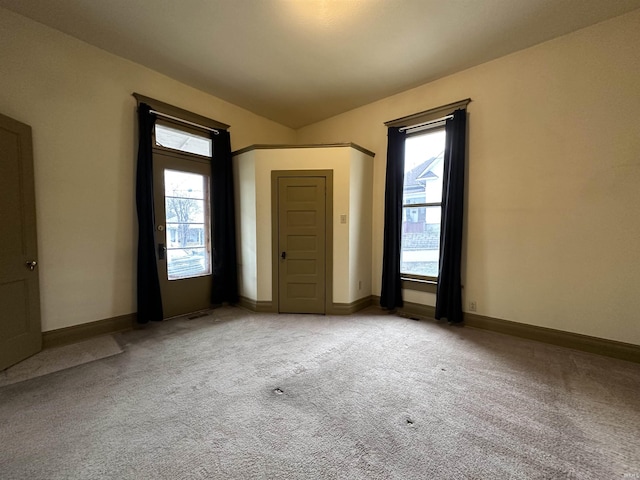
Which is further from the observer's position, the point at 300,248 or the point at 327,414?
the point at 300,248

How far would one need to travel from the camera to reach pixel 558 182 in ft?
9.57

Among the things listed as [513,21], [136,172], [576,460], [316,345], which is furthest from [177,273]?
[513,21]

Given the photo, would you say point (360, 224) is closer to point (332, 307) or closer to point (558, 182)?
point (332, 307)

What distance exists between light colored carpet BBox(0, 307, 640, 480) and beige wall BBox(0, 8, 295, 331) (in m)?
0.95

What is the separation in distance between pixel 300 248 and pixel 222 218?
4.53 feet

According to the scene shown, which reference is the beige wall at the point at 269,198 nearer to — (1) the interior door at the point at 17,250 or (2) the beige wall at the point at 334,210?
(2) the beige wall at the point at 334,210

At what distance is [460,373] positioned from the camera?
7.81 ft

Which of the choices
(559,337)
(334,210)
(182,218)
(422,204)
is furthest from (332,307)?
(559,337)

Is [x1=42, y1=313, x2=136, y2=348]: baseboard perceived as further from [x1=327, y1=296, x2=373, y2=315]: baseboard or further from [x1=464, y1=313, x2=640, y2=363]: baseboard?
[x1=464, y1=313, x2=640, y2=363]: baseboard

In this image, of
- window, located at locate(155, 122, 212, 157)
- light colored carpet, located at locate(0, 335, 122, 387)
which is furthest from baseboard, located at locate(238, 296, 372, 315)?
window, located at locate(155, 122, 212, 157)

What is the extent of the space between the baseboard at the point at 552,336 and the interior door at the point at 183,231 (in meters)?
3.37

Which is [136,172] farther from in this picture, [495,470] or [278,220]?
[495,470]

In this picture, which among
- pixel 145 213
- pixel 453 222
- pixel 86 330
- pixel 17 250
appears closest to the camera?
pixel 17 250

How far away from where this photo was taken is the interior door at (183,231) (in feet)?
11.9
